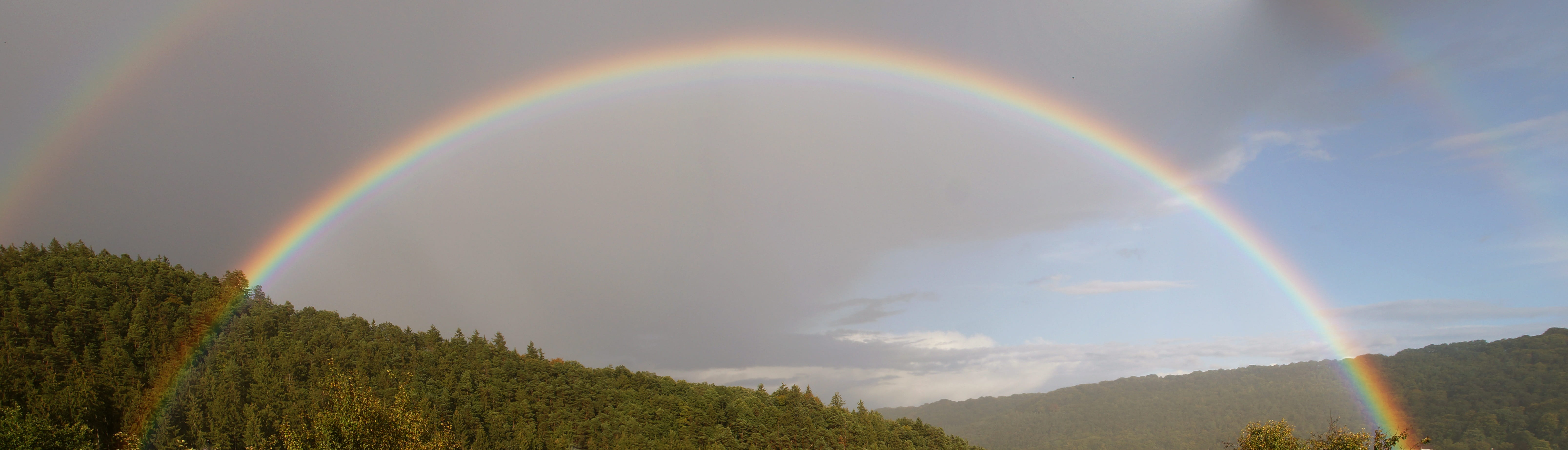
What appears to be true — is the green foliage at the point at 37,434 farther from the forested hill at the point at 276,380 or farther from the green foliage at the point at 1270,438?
the green foliage at the point at 1270,438

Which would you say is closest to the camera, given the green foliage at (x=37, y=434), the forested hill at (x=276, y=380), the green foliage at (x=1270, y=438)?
the green foliage at (x=37, y=434)

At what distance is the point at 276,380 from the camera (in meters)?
90.6

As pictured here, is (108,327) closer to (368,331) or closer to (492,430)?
(368,331)

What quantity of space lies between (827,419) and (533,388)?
42.0 m

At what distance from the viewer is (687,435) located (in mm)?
103875

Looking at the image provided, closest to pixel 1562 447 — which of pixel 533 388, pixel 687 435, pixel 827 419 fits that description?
pixel 827 419

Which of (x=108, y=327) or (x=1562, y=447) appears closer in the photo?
(x=108, y=327)

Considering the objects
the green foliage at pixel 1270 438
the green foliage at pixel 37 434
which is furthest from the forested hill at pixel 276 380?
the green foliage at pixel 1270 438

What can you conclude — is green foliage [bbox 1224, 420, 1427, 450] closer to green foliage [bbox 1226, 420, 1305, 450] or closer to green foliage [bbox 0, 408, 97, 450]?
green foliage [bbox 1226, 420, 1305, 450]

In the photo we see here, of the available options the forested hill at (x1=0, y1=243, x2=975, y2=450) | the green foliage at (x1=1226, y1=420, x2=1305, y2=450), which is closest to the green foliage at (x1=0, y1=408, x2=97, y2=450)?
the forested hill at (x1=0, y1=243, x2=975, y2=450)

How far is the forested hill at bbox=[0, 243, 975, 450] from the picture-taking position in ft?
266

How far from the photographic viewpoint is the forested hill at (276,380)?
81.0 meters

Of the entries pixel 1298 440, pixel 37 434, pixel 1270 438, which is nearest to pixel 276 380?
pixel 37 434

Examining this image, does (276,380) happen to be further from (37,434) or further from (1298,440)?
(1298,440)
